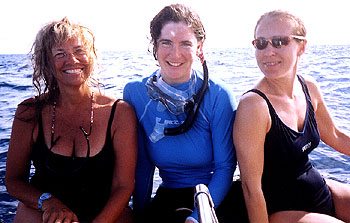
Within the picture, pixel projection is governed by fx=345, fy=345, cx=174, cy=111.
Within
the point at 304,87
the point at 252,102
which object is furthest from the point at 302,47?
the point at 252,102

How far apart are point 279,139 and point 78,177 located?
139 cm

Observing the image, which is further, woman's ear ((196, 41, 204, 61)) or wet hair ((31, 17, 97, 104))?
woman's ear ((196, 41, 204, 61))

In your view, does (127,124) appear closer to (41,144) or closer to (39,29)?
(41,144)

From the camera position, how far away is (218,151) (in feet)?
7.80

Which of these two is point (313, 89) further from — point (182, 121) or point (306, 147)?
Result: point (182, 121)

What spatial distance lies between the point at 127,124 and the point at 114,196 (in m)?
0.50

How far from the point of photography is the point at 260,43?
224cm

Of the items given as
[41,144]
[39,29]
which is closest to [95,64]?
[39,29]

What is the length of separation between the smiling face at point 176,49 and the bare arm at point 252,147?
487mm

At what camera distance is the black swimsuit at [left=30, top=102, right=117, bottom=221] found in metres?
2.41

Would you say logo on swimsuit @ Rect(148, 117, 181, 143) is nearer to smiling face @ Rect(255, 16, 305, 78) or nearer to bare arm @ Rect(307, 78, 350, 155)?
smiling face @ Rect(255, 16, 305, 78)

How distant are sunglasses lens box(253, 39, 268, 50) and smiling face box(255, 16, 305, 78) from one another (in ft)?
0.07

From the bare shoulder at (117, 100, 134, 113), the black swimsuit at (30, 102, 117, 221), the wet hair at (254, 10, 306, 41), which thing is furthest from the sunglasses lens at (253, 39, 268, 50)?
the black swimsuit at (30, 102, 117, 221)

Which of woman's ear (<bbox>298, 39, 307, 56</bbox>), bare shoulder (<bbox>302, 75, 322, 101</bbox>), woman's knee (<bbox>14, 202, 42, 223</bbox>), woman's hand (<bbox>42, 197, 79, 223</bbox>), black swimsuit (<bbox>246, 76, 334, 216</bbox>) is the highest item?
woman's ear (<bbox>298, 39, 307, 56</bbox>)
